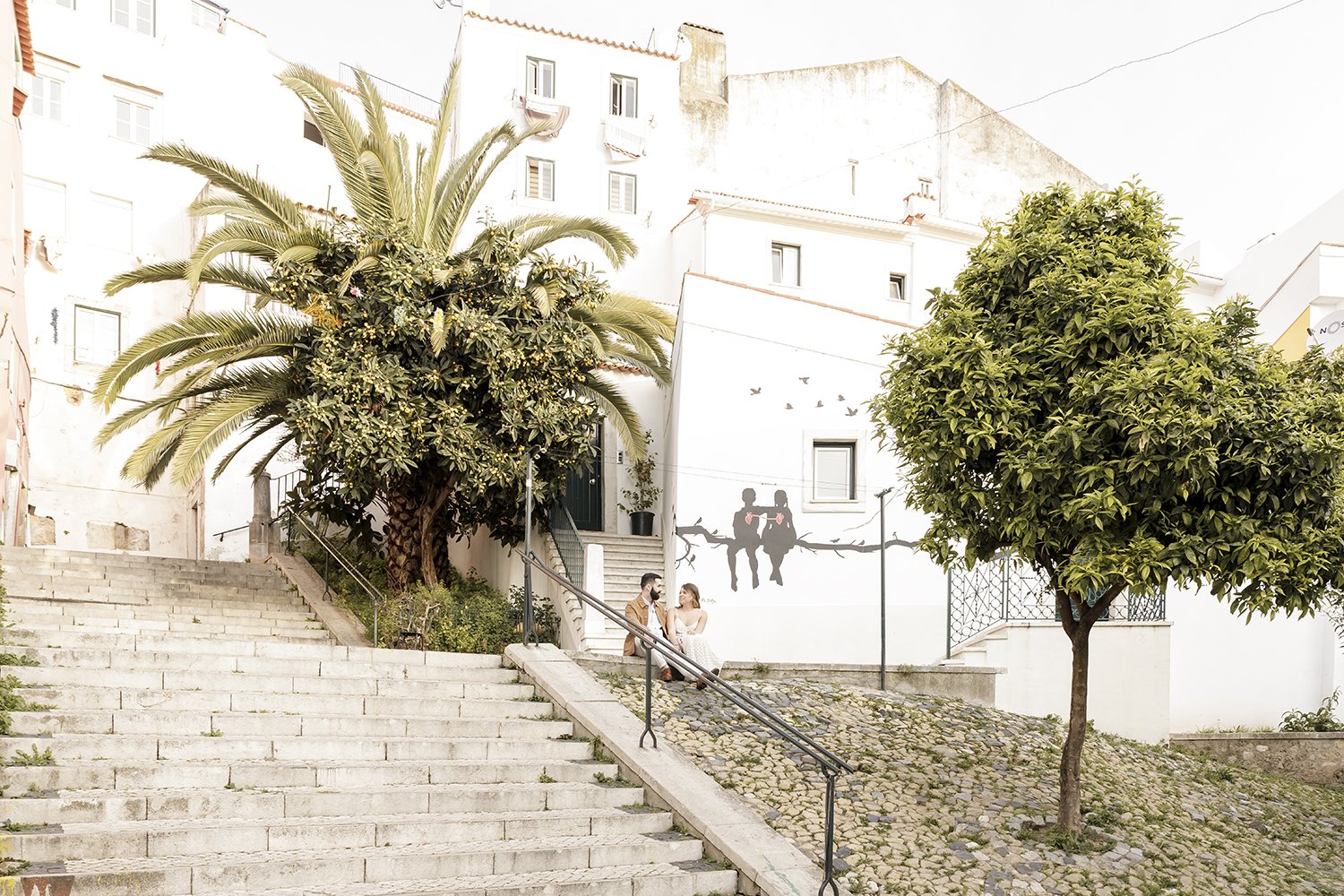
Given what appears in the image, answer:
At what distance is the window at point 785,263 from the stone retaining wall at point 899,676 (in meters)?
13.3

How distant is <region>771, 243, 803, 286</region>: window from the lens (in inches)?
996

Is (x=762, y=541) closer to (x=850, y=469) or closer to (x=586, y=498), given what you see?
(x=850, y=469)

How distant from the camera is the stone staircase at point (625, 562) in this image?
16547mm

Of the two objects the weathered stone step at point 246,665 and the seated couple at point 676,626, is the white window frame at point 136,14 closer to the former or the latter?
the seated couple at point 676,626

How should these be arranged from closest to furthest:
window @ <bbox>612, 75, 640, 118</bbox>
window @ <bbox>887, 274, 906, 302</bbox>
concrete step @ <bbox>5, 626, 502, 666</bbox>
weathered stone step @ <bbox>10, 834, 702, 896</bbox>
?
weathered stone step @ <bbox>10, 834, 702, 896</bbox>, concrete step @ <bbox>5, 626, 502, 666</bbox>, window @ <bbox>887, 274, 906, 302</bbox>, window @ <bbox>612, 75, 640, 118</bbox>

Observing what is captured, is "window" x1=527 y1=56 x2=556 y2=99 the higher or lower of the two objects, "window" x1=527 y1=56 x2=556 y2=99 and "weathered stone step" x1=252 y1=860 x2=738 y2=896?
the higher

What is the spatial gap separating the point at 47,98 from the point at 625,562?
686 inches

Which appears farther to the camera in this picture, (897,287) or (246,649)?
(897,287)

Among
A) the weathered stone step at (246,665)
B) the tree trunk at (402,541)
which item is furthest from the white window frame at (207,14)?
the weathered stone step at (246,665)

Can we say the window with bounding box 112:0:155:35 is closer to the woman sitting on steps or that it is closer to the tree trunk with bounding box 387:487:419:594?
the tree trunk with bounding box 387:487:419:594

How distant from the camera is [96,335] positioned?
2544 cm

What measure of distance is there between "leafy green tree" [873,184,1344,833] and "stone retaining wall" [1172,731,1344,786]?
6.69m

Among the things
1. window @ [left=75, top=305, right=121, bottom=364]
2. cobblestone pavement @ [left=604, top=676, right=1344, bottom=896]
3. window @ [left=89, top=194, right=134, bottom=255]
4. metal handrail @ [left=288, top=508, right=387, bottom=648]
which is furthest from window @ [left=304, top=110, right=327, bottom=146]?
cobblestone pavement @ [left=604, top=676, right=1344, bottom=896]

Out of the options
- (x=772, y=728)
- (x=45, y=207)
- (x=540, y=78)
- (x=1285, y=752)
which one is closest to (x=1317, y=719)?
(x=1285, y=752)
